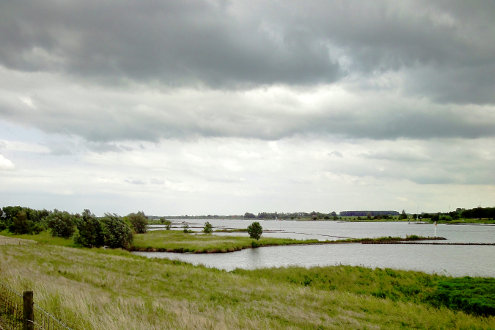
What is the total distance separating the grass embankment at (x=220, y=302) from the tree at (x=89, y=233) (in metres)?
58.3

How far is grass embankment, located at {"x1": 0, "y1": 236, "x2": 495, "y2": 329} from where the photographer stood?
488 inches

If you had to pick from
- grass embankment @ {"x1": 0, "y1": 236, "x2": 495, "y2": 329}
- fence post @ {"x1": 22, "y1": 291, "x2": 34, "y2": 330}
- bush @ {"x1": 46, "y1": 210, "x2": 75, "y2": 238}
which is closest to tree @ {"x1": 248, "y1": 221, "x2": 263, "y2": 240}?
bush @ {"x1": 46, "y1": 210, "x2": 75, "y2": 238}

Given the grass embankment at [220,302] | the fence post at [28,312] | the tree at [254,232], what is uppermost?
the fence post at [28,312]

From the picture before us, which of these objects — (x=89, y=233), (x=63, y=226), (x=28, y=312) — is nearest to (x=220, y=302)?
(x=28, y=312)

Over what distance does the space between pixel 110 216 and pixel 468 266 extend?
82.8 meters

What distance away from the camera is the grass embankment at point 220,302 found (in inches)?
488

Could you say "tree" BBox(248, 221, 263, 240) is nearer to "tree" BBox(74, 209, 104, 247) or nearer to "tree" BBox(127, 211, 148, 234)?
"tree" BBox(74, 209, 104, 247)

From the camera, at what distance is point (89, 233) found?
85750 mm

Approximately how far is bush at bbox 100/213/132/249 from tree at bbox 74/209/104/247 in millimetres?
1677

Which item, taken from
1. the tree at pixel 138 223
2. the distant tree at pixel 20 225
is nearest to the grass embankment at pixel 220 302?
the tree at pixel 138 223

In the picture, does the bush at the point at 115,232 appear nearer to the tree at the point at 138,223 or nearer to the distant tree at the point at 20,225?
the tree at the point at 138,223

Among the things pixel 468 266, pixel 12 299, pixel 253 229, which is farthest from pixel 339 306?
pixel 253 229

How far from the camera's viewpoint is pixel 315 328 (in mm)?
14258

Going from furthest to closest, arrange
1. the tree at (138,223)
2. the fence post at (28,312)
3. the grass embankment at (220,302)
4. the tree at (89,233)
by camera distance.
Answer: the tree at (138,223)
the tree at (89,233)
the grass embankment at (220,302)
the fence post at (28,312)
